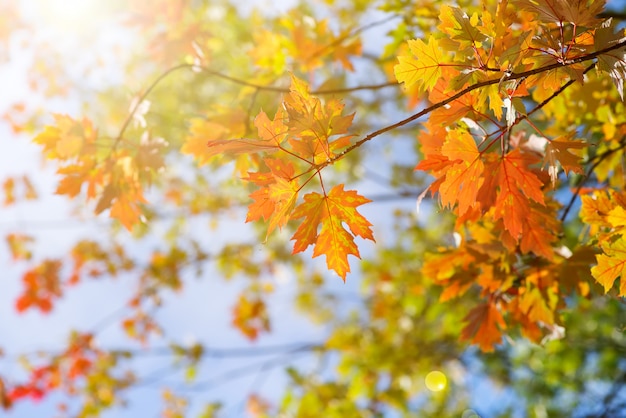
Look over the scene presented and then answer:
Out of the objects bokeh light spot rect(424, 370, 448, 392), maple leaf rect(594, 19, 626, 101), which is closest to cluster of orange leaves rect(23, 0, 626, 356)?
maple leaf rect(594, 19, 626, 101)

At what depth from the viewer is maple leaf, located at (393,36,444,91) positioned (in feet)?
4.43

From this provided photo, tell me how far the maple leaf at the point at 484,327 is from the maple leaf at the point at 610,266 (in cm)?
62

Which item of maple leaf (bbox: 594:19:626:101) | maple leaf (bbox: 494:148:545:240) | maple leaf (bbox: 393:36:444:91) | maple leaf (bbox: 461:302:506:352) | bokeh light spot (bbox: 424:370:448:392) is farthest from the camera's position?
bokeh light spot (bbox: 424:370:448:392)

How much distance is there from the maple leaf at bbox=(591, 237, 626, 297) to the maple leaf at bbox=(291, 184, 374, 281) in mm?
704

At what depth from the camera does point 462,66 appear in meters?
Result: 1.34

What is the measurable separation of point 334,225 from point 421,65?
553mm

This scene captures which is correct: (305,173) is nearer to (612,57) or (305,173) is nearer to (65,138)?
(612,57)

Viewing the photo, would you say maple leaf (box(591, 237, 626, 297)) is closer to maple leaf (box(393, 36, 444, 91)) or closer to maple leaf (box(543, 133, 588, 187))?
maple leaf (box(543, 133, 588, 187))

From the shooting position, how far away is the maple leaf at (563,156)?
1415mm

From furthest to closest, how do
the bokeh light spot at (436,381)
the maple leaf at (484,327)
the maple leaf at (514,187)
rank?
1. the bokeh light spot at (436,381)
2. the maple leaf at (484,327)
3. the maple leaf at (514,187)

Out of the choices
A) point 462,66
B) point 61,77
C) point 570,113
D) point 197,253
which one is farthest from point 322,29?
point 61,77

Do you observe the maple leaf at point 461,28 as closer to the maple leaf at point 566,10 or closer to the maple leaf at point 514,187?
the maple leaf at point 566,10

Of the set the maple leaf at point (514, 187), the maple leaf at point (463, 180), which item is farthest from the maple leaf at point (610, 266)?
the maple leaf at point (463, 180)

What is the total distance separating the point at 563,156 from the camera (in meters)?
1.44
